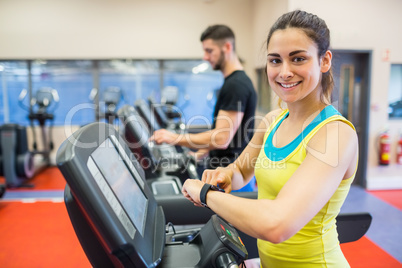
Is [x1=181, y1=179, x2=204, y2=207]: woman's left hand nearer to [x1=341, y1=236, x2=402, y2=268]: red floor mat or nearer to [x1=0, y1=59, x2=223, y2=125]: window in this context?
[x1=341, y1=236, x2=402, y2=268]: red floor mat

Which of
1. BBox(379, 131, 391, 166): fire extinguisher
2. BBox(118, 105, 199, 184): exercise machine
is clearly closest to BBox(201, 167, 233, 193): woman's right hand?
BBox(118, 105, 199, 184): exercise machine

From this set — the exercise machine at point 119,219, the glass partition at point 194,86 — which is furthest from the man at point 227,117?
the glass partition at point 194,86

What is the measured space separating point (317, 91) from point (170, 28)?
592 cm

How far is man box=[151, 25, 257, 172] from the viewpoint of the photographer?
6.60 feet

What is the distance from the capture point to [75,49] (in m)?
6.37

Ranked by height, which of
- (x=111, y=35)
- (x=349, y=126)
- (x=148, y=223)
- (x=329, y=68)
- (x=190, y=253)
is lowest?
(x=190, y=253)

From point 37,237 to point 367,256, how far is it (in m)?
2.83

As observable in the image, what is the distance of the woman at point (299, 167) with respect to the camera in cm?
71

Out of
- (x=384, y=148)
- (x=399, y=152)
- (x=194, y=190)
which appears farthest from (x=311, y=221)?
(x=399, y=152)

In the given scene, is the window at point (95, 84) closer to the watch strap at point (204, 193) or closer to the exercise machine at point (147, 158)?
the exercise machine at point (147, 158)

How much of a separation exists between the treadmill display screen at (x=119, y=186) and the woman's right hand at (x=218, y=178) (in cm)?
22

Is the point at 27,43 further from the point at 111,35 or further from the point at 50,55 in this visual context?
the point at 111,35

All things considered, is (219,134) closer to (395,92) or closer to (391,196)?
(391,196)

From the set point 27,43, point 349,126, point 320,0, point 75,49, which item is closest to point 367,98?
point 320,0
